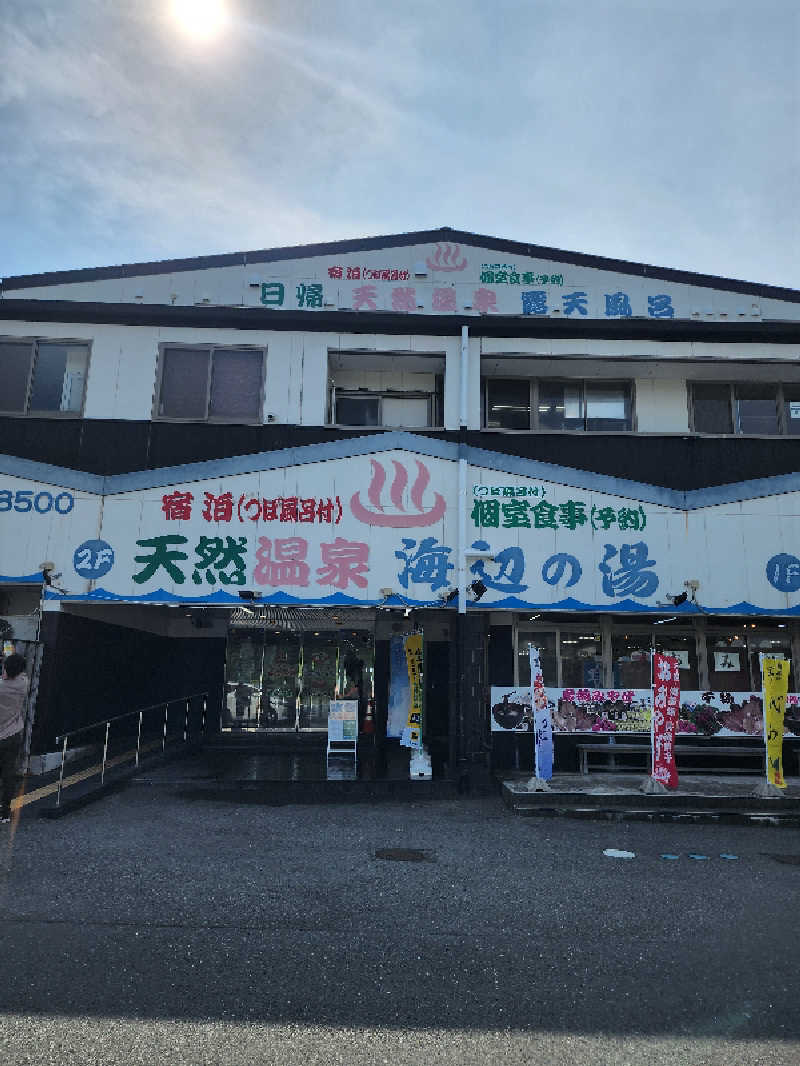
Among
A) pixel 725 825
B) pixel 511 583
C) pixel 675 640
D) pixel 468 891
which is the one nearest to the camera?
pixel 468 891

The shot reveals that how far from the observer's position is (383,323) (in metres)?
15.5

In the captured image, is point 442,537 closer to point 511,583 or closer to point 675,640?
point 511,583

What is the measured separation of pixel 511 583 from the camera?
13.3m

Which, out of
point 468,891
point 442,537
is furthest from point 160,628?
point 468,891

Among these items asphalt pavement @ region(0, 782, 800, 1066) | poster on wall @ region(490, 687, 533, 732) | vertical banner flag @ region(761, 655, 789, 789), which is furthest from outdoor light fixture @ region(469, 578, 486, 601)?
vertical banner flag @ region(761, 655, 789, 789)

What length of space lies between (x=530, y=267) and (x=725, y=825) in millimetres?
14157

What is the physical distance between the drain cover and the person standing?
5.27m

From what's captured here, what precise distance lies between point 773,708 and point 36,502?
13.9 m

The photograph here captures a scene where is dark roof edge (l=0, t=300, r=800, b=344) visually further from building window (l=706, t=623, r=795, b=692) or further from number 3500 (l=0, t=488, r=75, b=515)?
building window (l=706, t=623, r=795, b=692)

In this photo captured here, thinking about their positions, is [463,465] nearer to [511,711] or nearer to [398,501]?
[398,501]

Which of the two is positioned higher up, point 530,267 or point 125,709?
point 530,267

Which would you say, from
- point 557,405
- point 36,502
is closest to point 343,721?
point 36,502

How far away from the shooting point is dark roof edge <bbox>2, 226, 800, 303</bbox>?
Answer: 18047mm

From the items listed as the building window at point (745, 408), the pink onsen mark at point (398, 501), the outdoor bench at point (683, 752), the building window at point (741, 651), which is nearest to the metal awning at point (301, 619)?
the pink onsen mark at point (398, 501)
